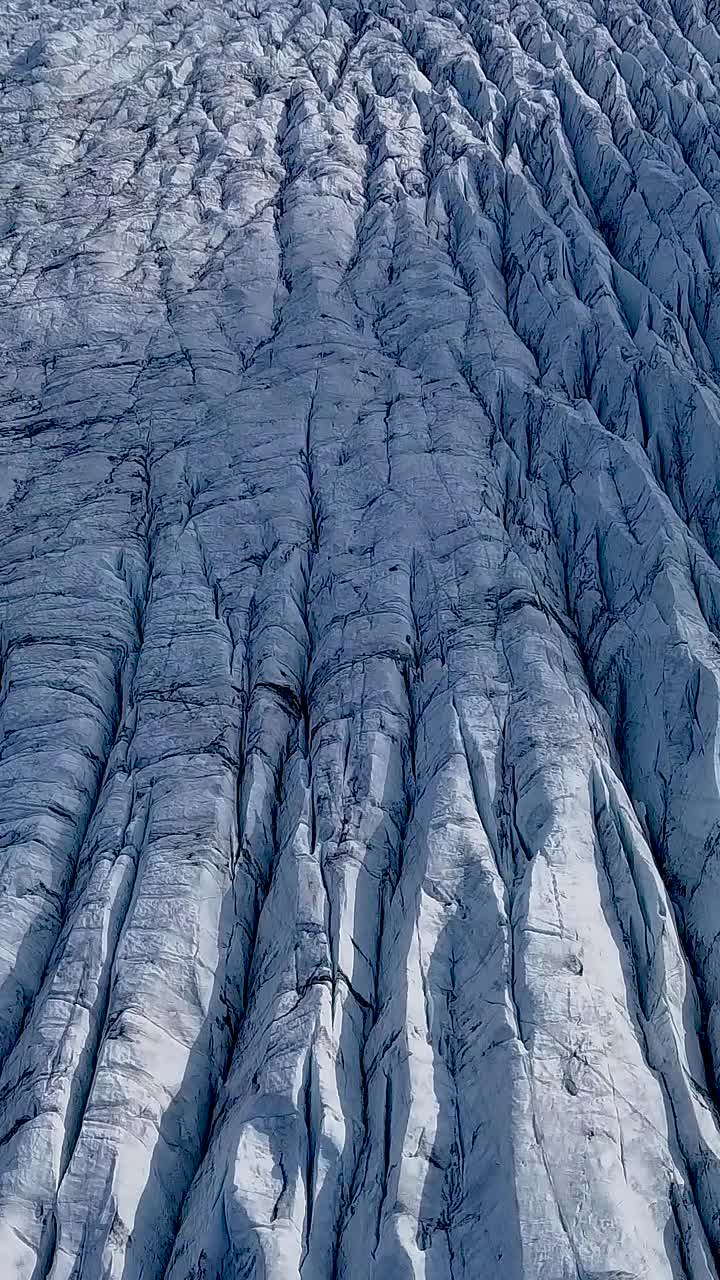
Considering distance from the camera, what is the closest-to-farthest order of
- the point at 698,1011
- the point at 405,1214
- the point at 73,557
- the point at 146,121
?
1. the point at 405,1214
2. the point at 698,1011
3. the point at 73,557
4. the point at 146,121

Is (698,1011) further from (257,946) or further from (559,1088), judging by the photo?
(257,946)

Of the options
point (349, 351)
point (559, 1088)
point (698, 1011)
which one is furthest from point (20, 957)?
point (349, 351)

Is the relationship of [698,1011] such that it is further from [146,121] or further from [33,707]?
[146,121]

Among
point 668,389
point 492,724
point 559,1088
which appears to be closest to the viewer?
point 559,1088


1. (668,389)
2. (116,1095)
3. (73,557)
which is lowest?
(73,557)

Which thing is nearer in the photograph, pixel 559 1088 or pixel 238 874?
pixel 559 1088

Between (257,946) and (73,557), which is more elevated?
(257,946)
